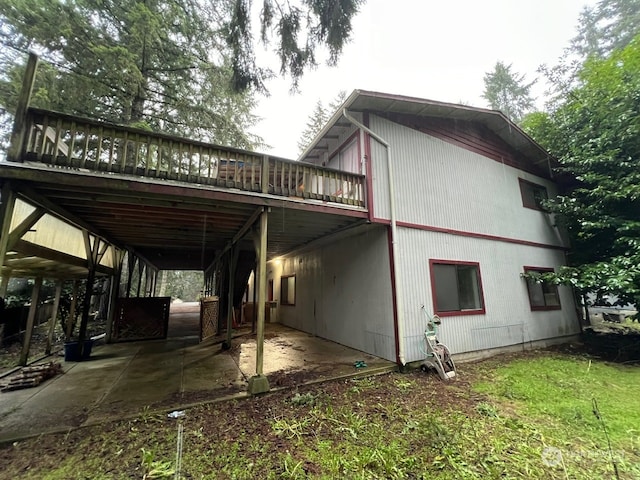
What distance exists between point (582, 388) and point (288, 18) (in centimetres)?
898

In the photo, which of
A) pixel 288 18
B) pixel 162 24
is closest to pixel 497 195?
pixel 288 18

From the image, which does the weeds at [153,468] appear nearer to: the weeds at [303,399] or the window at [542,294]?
the weeds at [303,399]

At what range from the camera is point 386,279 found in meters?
5.90

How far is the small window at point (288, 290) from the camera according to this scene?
36.2 ft

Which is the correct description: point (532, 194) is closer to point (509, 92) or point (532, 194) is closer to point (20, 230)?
point (20, 230)

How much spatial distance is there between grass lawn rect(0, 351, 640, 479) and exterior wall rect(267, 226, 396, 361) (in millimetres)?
1688

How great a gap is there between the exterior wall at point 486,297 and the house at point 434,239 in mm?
29

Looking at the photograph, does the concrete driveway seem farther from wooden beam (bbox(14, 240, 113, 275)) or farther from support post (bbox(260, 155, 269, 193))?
support post (bbox(260, 155, 269, 193))

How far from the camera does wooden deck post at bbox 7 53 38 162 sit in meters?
3.26

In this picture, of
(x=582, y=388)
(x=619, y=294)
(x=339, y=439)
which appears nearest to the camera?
(x=339, y=439)

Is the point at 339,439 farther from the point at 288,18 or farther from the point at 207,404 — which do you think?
the point at 288,18

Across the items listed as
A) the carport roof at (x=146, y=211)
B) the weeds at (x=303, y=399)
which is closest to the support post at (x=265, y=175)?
the carport roof at (x=146, y=211)

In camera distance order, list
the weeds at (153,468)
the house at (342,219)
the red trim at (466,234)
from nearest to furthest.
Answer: the weeds at (153,468), the house at (342,219), the red trim at (466,234)

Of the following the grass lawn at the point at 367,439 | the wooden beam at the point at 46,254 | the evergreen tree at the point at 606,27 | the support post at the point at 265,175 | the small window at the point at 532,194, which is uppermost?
the evergreen tree at the point at 606,27
